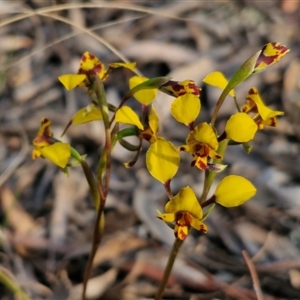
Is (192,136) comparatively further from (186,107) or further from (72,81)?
(72,81)

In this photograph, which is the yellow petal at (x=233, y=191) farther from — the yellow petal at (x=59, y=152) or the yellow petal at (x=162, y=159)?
the yellow petal at (x=59, y=152)

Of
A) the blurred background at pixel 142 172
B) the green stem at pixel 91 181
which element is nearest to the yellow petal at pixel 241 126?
the green stem at pixel 91 181

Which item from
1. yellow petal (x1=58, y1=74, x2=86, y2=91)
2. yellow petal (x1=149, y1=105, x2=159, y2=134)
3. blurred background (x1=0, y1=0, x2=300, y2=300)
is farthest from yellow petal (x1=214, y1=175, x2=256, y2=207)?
blurred background (x1=0, y1=0, x2=300, y2=300)

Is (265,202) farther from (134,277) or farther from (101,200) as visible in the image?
(101,200)

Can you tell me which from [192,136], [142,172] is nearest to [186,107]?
[192,136]

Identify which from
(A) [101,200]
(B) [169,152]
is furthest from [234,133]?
(A) [101,200]
